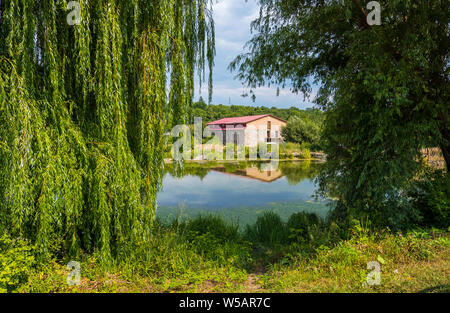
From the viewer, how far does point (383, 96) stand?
427 cm

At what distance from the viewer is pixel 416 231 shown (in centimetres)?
407

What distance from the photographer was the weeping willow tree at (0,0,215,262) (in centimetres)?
279

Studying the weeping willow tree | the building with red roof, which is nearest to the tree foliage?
the building with red roof

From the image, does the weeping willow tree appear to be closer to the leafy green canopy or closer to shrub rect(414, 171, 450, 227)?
the leafy green canopy

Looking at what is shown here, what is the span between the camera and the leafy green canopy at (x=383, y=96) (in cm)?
412

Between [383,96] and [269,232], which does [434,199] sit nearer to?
[383,96]

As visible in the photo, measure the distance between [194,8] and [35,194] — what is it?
3.51 m

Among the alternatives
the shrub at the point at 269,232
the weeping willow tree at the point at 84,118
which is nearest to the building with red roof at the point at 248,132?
the shrub at the point at 269,232

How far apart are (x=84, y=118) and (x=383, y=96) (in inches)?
179

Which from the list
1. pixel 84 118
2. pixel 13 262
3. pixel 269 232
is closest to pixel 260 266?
pixel 269 232

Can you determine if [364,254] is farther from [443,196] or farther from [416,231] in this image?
[443,196]

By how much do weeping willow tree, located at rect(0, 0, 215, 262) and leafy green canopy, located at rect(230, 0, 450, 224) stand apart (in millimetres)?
3064

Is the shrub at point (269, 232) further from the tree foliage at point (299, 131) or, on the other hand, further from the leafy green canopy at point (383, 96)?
the tree foliage at point (299, 131)

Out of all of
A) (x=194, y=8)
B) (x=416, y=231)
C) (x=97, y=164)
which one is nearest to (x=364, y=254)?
(x=416, y=231)
